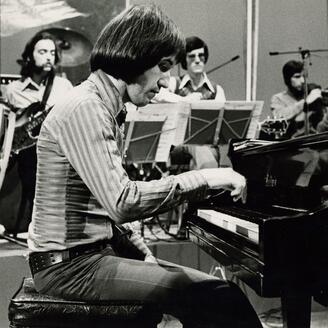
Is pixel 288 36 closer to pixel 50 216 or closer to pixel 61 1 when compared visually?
pixel 61 1

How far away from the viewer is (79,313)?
6.11ft

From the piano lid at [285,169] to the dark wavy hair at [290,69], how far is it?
4567 mm

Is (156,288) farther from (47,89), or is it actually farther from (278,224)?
(47,89)

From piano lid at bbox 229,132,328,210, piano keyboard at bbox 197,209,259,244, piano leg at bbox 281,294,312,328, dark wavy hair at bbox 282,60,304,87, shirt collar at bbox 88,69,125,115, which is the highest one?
dark wavy hair at bbox 282,60,304,87

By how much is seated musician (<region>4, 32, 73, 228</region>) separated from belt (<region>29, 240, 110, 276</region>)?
10.2ft

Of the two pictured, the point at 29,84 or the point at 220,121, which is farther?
the point at 29,84

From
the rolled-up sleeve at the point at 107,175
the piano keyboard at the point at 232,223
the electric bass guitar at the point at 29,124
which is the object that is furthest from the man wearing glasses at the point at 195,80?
the rolled-up sleeve at the point at 107,175

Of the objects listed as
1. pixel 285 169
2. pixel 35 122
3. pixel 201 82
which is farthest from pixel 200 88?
pixel 285 169

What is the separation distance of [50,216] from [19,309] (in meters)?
0.38

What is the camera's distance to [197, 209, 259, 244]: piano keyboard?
6.23 ft

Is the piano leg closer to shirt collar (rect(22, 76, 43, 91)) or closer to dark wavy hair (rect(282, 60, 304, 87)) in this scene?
shirt collar (rect(22, 76, 43, 91))

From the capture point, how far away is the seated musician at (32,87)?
511cm

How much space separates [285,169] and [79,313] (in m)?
1.06

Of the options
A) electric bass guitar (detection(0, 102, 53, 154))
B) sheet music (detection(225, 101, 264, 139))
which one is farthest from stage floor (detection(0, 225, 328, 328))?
sheet music (detection(225, 101, 264, 139))
